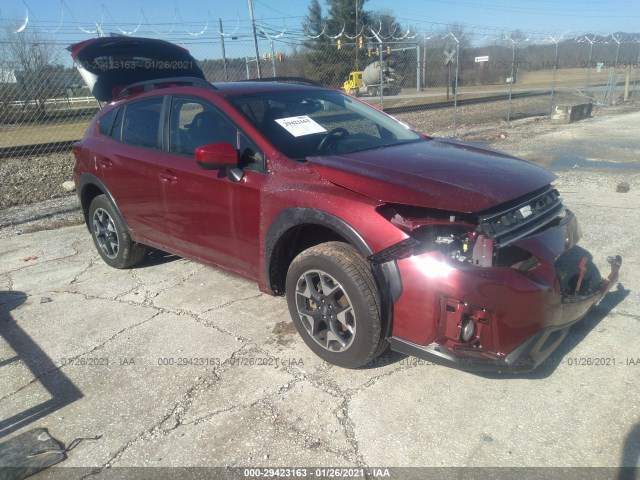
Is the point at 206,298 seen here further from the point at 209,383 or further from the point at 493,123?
the point at 493,123

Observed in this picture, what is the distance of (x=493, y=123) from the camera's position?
53.3 ft

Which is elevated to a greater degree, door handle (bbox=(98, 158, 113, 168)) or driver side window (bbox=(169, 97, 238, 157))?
driver side window (bbox=(169, 97, 238, 157))

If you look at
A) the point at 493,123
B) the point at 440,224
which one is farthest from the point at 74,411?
the point at 493,123

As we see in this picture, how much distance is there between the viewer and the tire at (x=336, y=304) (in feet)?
9.86

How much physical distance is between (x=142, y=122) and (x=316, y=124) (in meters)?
1.70

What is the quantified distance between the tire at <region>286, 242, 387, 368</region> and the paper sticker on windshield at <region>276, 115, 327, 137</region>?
96 centimetres

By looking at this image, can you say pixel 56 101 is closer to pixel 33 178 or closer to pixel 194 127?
pixel 33 178

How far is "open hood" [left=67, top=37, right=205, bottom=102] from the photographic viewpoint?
18.9 feet

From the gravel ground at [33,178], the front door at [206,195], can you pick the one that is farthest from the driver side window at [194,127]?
the gravel ground at [33,178]

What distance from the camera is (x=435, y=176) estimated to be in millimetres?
3111

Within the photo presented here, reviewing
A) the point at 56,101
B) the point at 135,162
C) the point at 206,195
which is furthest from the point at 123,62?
the point at 56,101

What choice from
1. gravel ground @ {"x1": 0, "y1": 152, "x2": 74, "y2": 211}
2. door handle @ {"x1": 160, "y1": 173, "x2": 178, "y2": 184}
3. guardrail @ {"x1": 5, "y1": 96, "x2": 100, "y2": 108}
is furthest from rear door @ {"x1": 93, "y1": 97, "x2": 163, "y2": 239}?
guardrail @ {"x1": 5, "y1": 96, "x2": 100, "y2": 108}

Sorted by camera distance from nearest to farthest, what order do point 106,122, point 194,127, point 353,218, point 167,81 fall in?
point 353,218, point 194,127, point 167,81, point 106,122

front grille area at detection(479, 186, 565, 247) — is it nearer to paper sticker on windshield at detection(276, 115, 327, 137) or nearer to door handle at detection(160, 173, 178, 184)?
paper sticker on windshield at detection(276, 115, 327, 137)
